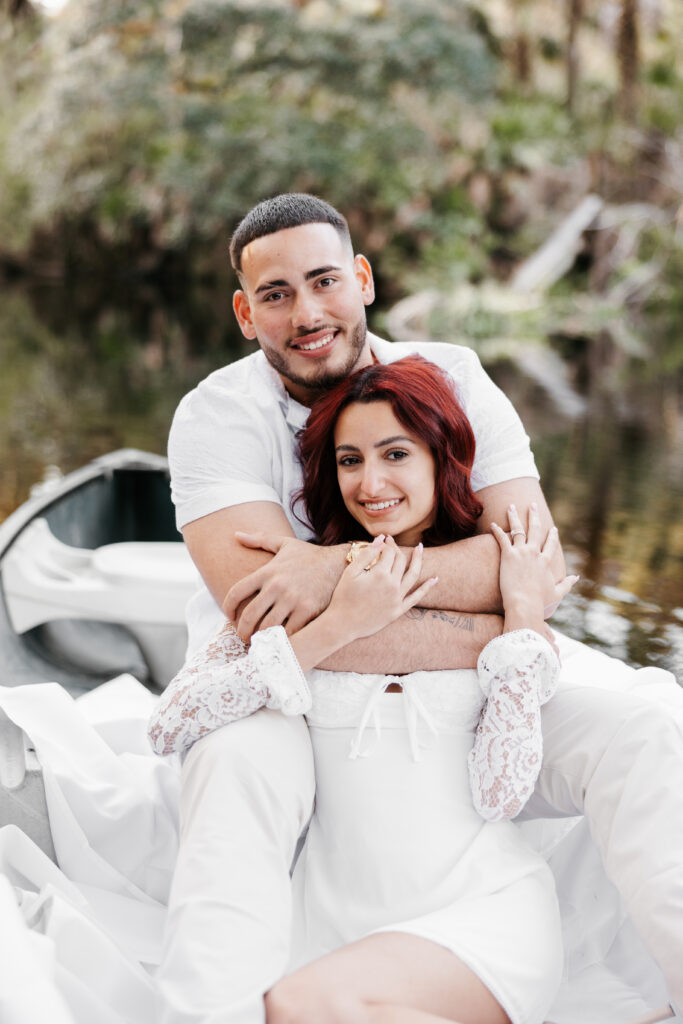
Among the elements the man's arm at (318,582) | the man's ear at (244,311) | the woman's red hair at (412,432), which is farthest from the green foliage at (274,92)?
the man's arm at (318,582)

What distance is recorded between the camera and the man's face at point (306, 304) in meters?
2.30

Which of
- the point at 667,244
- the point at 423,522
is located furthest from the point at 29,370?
the point at 423,522

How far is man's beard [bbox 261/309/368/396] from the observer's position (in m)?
2.35

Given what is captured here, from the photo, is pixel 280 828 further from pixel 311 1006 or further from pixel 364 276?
pixel 364 276

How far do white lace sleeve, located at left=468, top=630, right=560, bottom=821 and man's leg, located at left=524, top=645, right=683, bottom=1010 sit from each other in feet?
0.31

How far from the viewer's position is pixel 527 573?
204cm

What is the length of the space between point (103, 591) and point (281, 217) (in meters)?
1.67

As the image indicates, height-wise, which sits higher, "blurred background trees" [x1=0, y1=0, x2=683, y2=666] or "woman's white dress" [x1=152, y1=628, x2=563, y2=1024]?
"blurred background trees" [x1=0, y1=0, x2=683, y2=666]

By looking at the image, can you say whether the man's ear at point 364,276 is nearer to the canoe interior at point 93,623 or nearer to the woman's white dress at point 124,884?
the woman's white dress at point 124,884

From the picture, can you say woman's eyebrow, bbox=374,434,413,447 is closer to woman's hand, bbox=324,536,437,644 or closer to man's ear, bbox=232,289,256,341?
woman's hand, bbox=324,536,437,644

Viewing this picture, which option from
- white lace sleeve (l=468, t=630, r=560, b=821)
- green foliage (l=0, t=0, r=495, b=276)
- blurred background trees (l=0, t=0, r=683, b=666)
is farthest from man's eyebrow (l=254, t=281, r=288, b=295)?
green foliage (l=0, t=0, r=495, b=276)

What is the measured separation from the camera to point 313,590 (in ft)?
6.44

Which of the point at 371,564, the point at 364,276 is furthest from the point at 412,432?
the point at 364,276

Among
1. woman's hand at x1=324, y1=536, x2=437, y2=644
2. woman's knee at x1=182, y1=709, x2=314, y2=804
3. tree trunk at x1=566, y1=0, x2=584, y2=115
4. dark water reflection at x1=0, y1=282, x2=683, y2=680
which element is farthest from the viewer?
tree trunk at x1=566, y1=0, x2=584, y2=115
